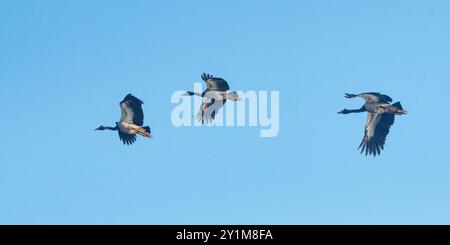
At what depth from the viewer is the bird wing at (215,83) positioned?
23156mm

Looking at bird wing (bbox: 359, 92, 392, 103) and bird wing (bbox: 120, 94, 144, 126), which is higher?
bird wing (bbox: 359, 92, 392, 103)

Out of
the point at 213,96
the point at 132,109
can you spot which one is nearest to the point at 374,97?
the point at 213,96

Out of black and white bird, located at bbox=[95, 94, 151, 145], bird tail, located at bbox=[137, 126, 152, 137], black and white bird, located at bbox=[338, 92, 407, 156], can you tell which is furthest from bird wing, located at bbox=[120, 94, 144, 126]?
black and white bird, located at bbox=[338, 92, 407, 156]

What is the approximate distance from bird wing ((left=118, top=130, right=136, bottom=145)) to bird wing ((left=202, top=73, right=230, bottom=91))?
Result: 2.19 metres

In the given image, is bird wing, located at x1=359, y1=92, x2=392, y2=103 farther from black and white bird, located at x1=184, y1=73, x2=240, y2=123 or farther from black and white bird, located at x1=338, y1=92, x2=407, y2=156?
black and white bird, located at x1=184, y1=73, x2=240, y2=123

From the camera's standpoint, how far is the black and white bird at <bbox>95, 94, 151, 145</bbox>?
79.6ft
